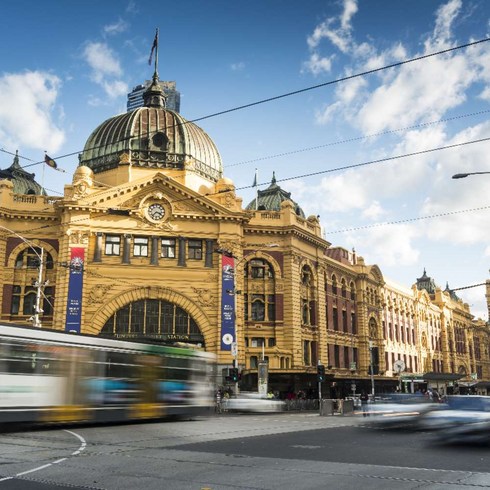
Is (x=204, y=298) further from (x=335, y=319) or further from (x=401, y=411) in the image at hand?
(x=401, y=411)

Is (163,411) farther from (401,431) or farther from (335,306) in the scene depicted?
(335,306)

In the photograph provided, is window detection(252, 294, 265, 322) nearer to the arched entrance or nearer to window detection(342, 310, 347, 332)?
the arched entrance

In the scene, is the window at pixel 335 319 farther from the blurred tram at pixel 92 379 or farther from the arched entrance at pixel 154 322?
the blurred tram at pixel 92 379

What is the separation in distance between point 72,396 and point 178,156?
123ft

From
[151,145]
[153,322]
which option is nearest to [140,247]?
[153,322]

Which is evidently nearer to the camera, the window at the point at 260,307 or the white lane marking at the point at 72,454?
the white lane marking at the point at 72,454

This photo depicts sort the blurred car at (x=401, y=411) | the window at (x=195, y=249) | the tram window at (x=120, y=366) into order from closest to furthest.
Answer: the blurred car at (x=401, y=411) < the tram window at (x=120, y=366) < the window at (x=195, y=249)

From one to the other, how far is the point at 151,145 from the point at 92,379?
36.4 m

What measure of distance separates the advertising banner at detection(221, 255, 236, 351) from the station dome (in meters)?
11.3

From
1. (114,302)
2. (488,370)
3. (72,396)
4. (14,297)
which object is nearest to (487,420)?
(72,396)

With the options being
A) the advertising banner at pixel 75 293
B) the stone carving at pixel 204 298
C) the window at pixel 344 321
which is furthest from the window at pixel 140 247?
the window at pixel 344 321

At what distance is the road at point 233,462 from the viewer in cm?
1012

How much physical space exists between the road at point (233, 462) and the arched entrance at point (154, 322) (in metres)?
26.9

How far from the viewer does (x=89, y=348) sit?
2262 centimetres
